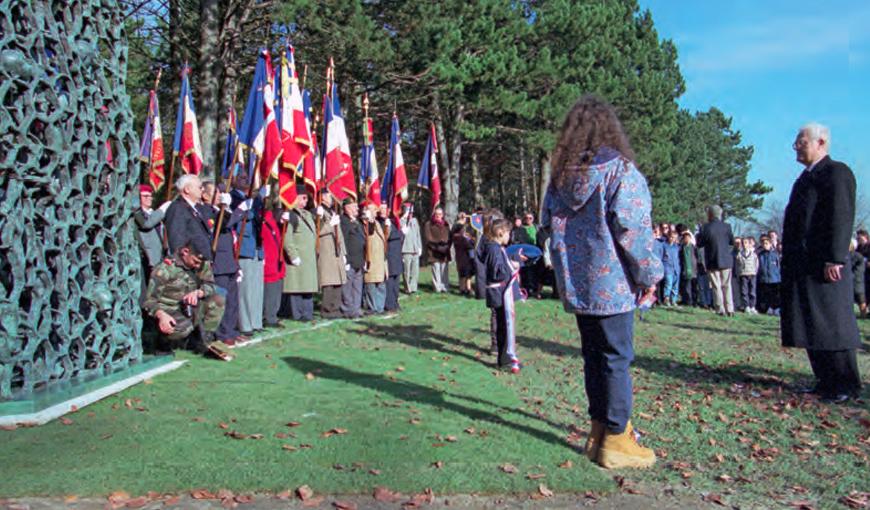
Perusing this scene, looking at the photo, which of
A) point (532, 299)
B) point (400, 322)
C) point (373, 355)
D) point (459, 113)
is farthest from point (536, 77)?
point (373, 355)

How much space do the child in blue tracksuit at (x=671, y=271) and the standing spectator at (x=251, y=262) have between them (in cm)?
1021

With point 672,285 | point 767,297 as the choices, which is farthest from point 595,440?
point 767,297

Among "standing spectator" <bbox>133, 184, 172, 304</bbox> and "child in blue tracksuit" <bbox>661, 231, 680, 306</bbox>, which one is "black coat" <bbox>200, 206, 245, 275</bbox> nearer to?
"standing spectator" <bbox>133, 184, 172, 304</bbox>

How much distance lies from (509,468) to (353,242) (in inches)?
341

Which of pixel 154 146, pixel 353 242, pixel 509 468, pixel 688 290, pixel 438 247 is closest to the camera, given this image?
pixel 509 468

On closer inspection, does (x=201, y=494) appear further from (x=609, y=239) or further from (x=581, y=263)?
(x=609, y=239)

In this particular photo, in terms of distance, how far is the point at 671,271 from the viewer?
1695cm

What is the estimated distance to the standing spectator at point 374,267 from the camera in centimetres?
1334

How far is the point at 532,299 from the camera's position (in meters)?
17.5

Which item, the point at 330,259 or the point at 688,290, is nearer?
the point at 330,259

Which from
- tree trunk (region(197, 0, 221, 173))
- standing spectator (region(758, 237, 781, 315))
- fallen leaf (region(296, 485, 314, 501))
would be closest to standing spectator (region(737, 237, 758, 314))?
standing spectator (region(758, 237, 781, 315))

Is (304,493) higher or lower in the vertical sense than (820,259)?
lower

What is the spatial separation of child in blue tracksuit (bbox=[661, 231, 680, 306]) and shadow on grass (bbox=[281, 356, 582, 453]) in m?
11.2

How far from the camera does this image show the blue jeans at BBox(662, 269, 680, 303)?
55.4 feet
